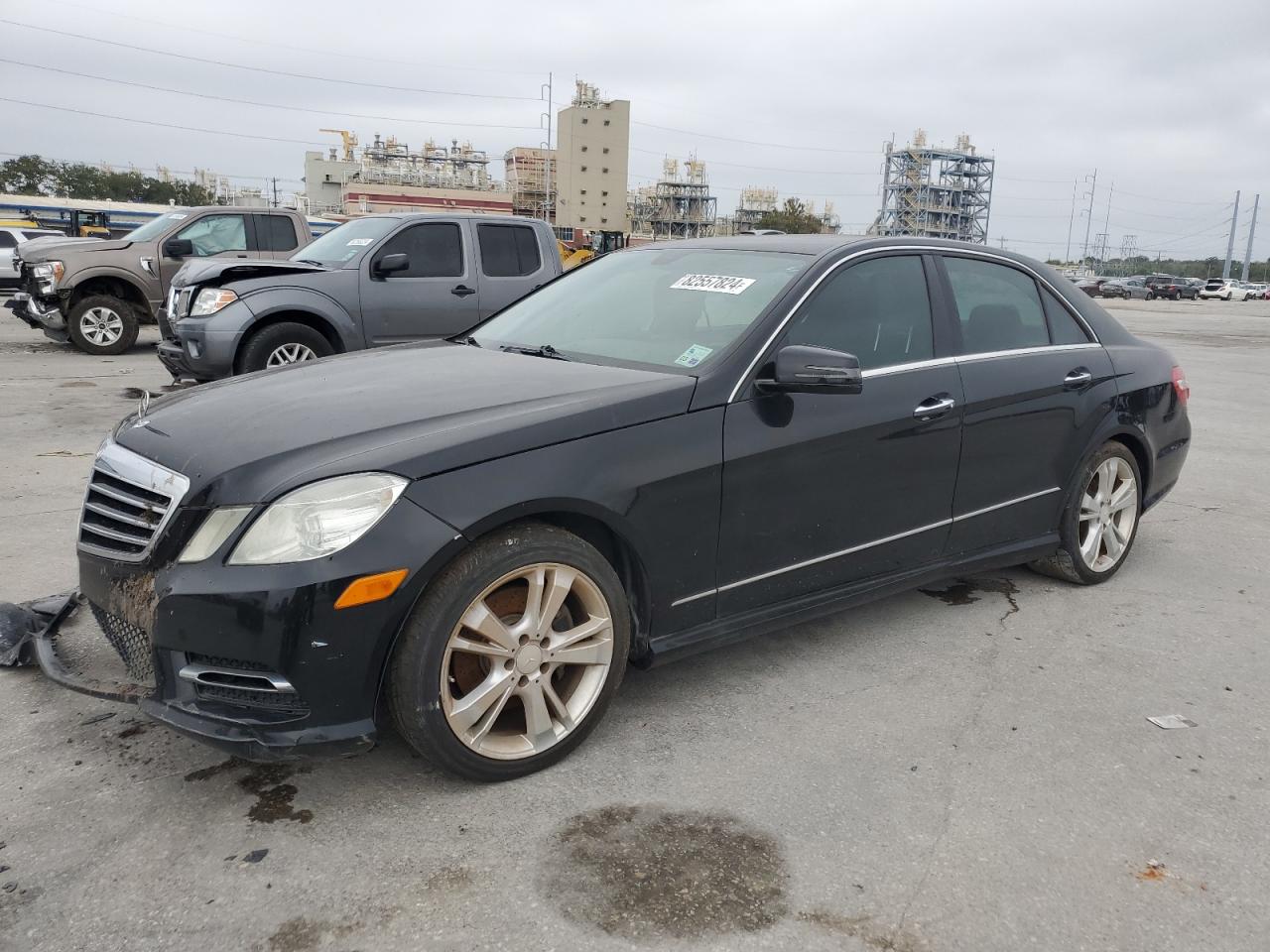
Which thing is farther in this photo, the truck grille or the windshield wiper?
the windshield wiper

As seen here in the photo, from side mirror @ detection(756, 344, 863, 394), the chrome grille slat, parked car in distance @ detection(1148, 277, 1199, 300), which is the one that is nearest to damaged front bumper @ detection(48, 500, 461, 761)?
the chrome grille slat

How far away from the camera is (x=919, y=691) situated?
3.50m

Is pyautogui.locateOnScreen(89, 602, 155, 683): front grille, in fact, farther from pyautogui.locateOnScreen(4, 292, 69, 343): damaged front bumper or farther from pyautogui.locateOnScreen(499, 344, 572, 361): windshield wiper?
pyautogui.locateOnScreen(4, 292, 69, 343): damaged front bumper

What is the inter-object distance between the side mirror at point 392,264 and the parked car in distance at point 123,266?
3.82 m

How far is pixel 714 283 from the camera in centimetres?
372

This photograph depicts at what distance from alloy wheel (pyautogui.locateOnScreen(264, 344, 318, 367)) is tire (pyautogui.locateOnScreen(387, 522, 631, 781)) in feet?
20.1

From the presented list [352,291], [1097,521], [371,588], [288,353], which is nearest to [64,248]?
[288,353]

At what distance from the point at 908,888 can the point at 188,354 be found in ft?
25.0

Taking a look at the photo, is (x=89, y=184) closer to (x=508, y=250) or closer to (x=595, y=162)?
(x=595, y=162)

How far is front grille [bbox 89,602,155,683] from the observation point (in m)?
2.58

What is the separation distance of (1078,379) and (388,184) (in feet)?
314

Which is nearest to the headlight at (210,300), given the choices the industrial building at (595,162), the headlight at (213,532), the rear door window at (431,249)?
the rear door window at (431,249)

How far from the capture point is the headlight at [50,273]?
11.7 meters

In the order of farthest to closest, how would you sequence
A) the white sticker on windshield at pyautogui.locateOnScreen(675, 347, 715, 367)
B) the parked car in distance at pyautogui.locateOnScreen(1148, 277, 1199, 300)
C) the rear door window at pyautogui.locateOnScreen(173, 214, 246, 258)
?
the parked car in distance at pyautogui.locateOnScreen(1148, 277, 1199, 300), the rear door window at pyautogui.locateOnScreen(173, 214, 246, 258), the white sticker on windshield at pyautogui.locateOnScreen(675, 347, 715, 367)
